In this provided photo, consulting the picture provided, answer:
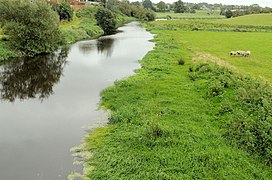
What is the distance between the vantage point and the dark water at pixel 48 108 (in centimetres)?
1255

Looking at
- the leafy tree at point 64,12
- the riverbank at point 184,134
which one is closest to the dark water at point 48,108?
the riverbank at point 184,134

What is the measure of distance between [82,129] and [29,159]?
3762mm

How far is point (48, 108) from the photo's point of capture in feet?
63.3

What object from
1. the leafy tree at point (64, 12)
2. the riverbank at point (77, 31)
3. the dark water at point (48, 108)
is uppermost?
the leafy tree at point (64, 12)

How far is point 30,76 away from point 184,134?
1921 cm

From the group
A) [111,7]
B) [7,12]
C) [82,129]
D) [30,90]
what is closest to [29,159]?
[82,129]

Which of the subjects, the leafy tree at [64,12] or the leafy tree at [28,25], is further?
the leafy tree at [64,12]

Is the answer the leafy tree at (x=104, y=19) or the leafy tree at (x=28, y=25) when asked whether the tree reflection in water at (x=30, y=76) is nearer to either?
the leafy tree at (x=28, y=25)

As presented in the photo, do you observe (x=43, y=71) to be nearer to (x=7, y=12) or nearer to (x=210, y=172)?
(x=7, y=12)

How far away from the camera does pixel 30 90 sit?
23.2m

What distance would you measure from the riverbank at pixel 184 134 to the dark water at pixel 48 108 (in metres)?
1.31

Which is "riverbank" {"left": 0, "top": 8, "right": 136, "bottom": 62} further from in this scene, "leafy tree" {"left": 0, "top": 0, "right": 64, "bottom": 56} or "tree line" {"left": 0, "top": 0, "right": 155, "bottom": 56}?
"leafy tree" {"left": 0, "top": 0, "right": 64, "bottom": 56}

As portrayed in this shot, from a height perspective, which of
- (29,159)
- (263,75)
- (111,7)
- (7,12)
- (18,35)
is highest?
(111,7)

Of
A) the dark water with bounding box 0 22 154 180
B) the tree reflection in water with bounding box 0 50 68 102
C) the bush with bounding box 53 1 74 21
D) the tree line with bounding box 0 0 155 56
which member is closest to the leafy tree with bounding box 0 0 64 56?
the tree line with bounding box 0 0 155 56
